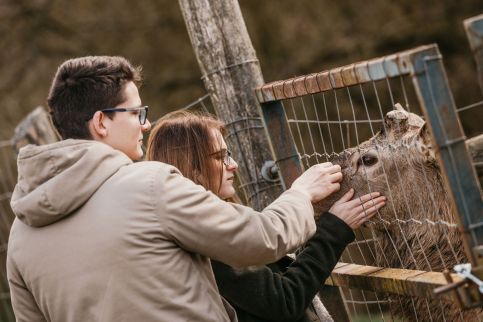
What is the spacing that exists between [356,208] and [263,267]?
504 millimetres

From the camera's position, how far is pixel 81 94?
3.09 metres

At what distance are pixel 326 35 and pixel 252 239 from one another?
6.90m

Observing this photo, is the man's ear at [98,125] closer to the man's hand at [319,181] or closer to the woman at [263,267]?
the woman at [263,267]

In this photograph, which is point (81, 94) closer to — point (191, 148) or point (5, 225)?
point (191, 148)

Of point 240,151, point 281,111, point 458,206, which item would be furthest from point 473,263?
→ point 240,151

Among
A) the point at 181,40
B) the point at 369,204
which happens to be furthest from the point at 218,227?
the point at 181,40

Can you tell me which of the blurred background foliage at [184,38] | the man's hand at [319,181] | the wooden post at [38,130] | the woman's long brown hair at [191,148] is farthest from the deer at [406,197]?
the blurred background foliage at [184,38]

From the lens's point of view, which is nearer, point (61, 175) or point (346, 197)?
point (61, 175)

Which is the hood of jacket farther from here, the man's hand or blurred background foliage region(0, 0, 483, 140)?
blurred background foliage region(0, 0, 483, 140)

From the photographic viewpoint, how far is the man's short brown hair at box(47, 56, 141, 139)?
308 centimetres

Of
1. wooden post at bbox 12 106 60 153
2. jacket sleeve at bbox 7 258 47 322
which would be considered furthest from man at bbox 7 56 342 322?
wooden post at bbox 12 106 60 153

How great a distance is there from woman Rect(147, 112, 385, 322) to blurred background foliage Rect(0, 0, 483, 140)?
6.07m

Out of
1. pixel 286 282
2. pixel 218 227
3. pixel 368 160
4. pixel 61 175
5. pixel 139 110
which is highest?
pixel 139 110

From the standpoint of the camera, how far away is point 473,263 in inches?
107
